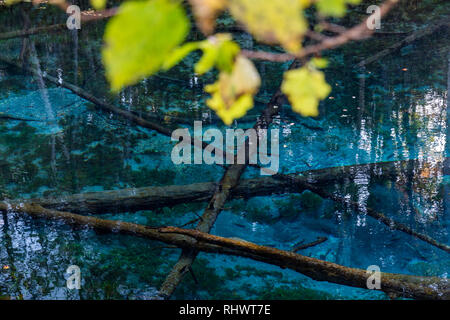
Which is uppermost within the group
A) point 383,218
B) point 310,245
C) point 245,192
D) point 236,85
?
point 236,85

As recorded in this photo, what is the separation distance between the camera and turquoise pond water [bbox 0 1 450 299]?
2494 mm

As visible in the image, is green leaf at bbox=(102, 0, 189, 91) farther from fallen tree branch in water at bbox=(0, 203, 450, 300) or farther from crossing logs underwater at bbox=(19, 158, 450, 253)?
crossing logs underwater at bbox=(19, 158, 450, 253)

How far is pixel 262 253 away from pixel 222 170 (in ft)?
3.87

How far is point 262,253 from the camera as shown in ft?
7.83

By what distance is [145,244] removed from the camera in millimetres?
2760

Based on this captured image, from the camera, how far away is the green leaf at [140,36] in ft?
1.79

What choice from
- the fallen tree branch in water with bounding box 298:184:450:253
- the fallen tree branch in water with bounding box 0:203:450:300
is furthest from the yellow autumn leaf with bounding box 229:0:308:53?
the fallen tree branch in water with bounding box 298:184:450:253

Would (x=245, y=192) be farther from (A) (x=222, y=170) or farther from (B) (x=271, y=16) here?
(B) (x=271, y=16)

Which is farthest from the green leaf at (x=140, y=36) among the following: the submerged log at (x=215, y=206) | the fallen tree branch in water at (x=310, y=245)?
the fallen tree branch in water at (x=310, y=245)

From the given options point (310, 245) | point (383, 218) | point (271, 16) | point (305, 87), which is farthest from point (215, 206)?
point (271, 16)

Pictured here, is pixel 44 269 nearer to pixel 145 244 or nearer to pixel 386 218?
pixel 145 244

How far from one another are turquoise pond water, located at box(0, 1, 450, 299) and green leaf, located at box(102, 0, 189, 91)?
1981 mm

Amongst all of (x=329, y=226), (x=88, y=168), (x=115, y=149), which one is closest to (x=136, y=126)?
(x=115, y=149)

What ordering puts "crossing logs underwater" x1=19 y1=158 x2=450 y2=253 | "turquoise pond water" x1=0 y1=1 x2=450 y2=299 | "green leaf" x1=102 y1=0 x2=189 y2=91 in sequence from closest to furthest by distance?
"green leaf" x1=102 y1=0 x2=189 y2=91
"turquoise pond water" x1=0 y1=1 x2=450 y2=299
"crossing logs underwater" x1=19 y1=158 x2=450 y2=253
